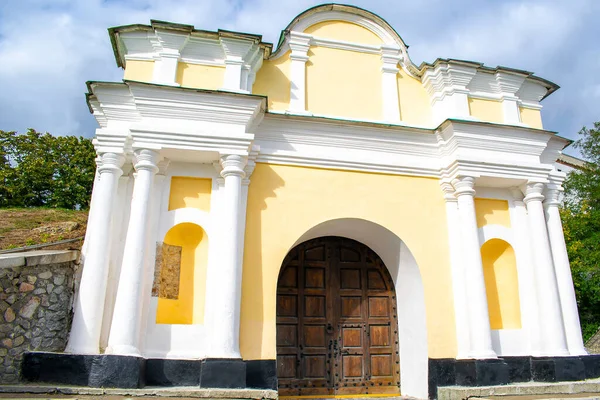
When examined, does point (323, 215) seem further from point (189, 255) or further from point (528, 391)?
point (528, 391)

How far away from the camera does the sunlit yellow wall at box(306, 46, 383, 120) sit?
7.29 m

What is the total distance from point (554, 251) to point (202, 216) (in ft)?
17.3

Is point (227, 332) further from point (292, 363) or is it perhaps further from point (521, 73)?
point (521, 73)

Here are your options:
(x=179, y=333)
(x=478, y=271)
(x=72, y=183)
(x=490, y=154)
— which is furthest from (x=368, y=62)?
(x=72, y=183)

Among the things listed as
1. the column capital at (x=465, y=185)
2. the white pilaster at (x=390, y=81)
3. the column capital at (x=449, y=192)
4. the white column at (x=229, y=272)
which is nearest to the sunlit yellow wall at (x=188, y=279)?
the white column at (x=229, y=272)

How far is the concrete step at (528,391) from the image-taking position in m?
5.73

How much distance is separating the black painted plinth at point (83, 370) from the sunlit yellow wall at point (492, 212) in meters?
5.22

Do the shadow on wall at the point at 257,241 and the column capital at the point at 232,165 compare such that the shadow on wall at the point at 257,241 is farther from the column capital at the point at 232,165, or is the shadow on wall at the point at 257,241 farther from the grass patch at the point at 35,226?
the grass patch at the point at 35,226

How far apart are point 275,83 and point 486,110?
136 inches

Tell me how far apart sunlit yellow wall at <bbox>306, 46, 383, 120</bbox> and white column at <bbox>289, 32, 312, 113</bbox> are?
98 millimetres

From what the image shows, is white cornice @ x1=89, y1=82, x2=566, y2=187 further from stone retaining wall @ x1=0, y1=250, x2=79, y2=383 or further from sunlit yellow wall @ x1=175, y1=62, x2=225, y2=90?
stone retaining wall @ x1=0, y1=250, x2=79, y2=383

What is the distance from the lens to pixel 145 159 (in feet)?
19.5

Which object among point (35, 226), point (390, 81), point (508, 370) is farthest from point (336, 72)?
point (35, 226)

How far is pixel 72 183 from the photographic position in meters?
19.5
